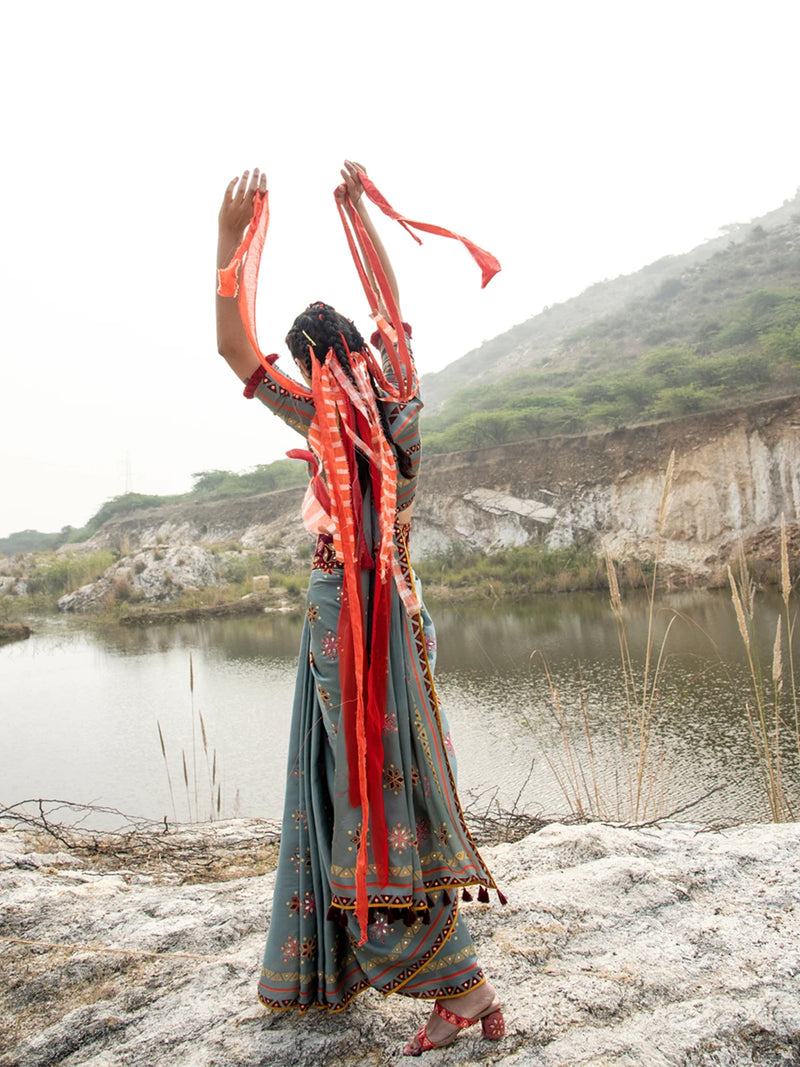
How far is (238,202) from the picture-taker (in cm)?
158

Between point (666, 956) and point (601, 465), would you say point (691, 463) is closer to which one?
point (601, 465)

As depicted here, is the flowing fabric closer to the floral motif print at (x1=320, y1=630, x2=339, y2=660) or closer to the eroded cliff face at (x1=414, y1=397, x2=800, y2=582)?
the floral motif print at (x1=320, y1=630, x2=339, y2=660)

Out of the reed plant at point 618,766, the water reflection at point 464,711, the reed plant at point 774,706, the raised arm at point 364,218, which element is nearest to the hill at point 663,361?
the water reflection at point 464,711

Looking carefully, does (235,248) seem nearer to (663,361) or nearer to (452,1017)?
(452,1017)

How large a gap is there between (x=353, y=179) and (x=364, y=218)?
0.28ft

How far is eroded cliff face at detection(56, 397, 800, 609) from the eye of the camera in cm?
1548

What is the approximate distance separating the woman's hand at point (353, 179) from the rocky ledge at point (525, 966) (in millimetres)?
1748

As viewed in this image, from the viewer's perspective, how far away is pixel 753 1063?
1182 millimetres

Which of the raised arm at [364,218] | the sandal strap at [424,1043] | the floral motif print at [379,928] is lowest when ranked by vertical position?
the sandal strap at [424,1043]

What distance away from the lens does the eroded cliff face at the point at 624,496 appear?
15477 mm

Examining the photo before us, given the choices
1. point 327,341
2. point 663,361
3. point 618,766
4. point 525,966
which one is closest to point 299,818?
point 525,966

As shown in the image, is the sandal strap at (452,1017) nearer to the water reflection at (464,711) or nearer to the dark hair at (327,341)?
the dark hair at (327,341)

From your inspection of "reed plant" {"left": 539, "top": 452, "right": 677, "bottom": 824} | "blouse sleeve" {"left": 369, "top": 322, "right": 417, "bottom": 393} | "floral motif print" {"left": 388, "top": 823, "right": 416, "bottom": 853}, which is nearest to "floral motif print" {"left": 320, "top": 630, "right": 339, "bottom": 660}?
"floral motif print" {"left": 388, "top": 823, "right": 416, "bottom": 853}

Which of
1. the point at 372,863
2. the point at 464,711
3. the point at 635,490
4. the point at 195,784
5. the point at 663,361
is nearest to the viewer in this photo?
the point at 372,863
